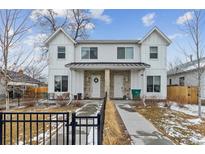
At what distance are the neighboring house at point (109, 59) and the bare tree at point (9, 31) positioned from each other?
881cm

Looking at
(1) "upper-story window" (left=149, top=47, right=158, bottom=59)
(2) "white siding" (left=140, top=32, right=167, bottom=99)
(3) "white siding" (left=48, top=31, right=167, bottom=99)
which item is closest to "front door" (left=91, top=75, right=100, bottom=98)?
(3) "white siding" (left=48, top=31, right=167, bottom=99)

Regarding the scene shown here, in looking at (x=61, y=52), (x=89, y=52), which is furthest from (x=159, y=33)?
(x=61, y=52)

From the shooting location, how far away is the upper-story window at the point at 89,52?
69.3 ft

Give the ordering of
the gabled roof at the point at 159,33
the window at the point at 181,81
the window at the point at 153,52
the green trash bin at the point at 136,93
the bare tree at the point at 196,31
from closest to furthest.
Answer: the bare tree at the point at 196,31, the gabled roof at the point at 159,33, the green trash bin at the point at 136,93, the window at the point at 153,52, the window at the point at 181,81

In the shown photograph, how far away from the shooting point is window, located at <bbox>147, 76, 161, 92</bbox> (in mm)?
20781

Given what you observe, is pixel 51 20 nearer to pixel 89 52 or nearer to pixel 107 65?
pixel 89 52

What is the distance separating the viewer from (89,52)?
2116 centimetres

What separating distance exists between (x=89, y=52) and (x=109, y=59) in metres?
1.73

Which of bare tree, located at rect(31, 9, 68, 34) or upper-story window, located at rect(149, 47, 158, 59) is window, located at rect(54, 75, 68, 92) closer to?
upper-story window, located at rect(149, 47, 158, 59)

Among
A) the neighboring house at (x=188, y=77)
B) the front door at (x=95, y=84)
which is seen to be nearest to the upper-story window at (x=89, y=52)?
the front door at (x=95, y=84)

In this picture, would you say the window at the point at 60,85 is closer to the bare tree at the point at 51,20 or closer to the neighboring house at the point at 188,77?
the neighboring house at the point at 188,77
